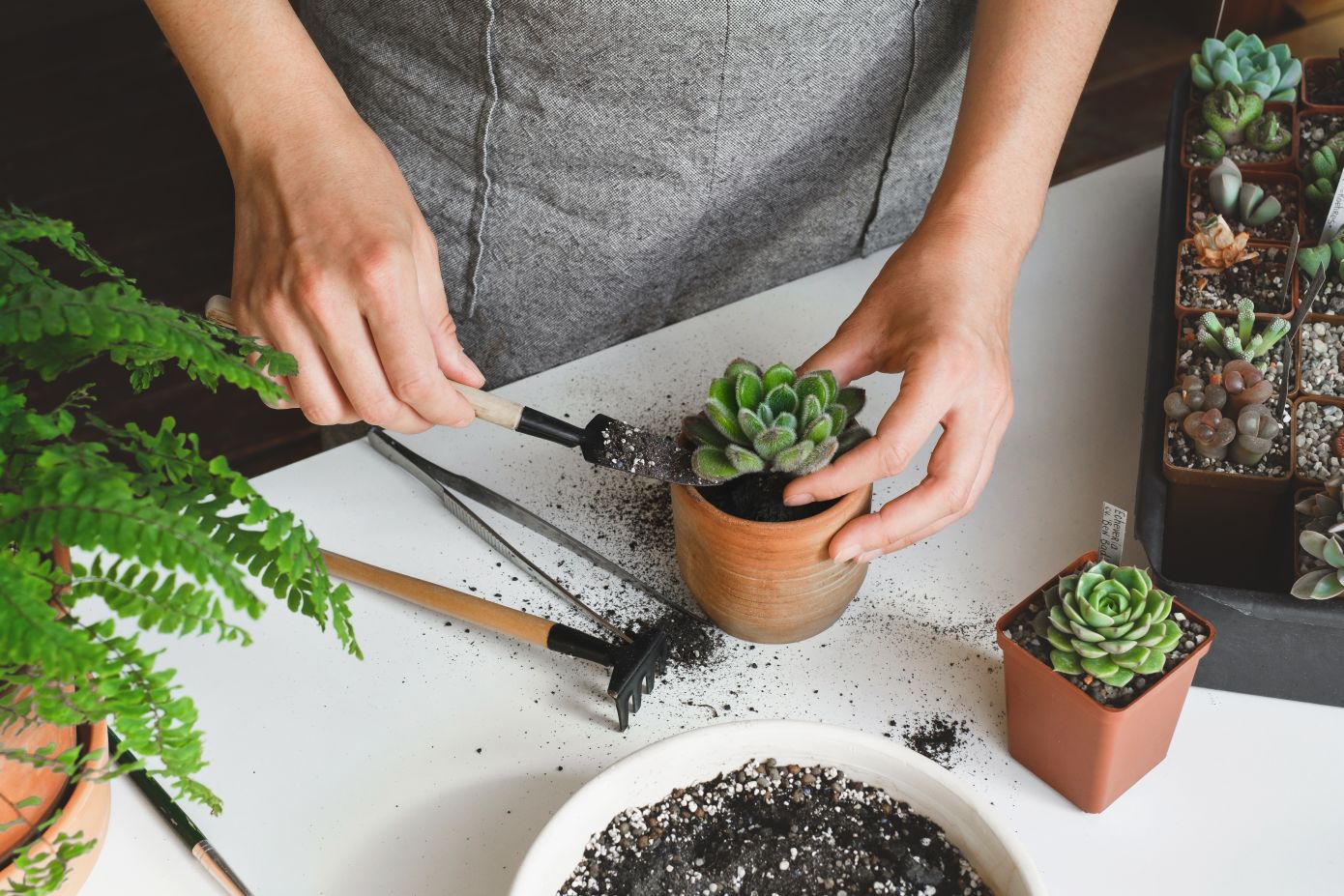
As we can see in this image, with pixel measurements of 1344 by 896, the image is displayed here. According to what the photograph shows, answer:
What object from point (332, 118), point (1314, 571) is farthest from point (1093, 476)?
point (332, 118)

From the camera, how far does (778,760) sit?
892 mm

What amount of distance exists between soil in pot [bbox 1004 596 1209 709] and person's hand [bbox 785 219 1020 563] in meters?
0.12

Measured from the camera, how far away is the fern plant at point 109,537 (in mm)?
567

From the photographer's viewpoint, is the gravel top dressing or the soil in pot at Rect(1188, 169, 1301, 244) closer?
the gravel top dressing

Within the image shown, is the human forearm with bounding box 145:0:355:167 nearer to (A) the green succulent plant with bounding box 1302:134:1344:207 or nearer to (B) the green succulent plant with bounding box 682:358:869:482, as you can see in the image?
(B) the green succulent plant with bounding box 682:358:869:482

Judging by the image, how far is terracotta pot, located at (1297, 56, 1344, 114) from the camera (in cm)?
134

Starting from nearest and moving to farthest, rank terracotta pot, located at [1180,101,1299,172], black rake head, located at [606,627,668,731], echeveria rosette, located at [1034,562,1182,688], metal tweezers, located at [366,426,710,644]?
1. echeveria rosette, located at [1034,562,1182,688]
2. black rake head, located at [606,627,668,731]
3. metal tweezers, located at [366,426,710,644]
4. terracotta pot, located at [1180,101,1299,172]

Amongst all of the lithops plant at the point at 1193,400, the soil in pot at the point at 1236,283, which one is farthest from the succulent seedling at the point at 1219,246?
the lithops plant at the point at 1193,400

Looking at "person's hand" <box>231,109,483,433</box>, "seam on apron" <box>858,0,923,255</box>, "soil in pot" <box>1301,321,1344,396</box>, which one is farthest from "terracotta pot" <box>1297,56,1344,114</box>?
"person's hand" <box>231,109,483,433</box>

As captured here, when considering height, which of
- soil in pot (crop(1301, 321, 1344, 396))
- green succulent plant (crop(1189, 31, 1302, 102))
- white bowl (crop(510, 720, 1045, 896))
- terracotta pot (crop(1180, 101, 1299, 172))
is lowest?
white bowl (crop(510, 720, 1045, 896))

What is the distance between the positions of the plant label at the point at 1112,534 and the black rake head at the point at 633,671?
369 mm

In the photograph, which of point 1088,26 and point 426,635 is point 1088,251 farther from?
point 426,635

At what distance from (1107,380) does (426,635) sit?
0.74 m

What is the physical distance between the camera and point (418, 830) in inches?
36.1
